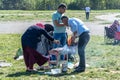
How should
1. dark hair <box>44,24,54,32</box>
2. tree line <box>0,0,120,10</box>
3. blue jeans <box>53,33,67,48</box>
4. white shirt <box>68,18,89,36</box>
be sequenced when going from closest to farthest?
white shirt <box>68,18,89,36</box>
blue jeans <box>53,33,67,48</box>
dark hair <box>44,24,54,32</box>
tree line <box>0,0,120,10</box>

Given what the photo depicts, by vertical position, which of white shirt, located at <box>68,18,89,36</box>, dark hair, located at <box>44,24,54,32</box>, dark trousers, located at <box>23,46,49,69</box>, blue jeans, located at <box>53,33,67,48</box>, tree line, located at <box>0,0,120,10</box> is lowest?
tree line, located at <box>0,0,120,10</box>

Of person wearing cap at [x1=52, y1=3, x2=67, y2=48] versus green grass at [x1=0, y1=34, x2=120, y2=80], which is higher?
person wearing cap at [x1=52, y1=3, x2=67, y2=48]

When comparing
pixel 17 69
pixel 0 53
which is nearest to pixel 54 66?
pixel 17 69

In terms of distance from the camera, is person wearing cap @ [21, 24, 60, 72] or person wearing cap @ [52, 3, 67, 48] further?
person wearing cap @ [52, 3, 67, 48]

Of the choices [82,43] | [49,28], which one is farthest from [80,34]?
[49,28]

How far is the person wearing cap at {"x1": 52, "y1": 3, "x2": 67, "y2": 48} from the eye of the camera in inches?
456

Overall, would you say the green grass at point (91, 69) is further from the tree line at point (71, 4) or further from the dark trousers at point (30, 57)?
the tree line at point (71, 4)

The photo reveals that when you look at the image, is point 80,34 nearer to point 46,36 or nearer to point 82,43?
point 82,43

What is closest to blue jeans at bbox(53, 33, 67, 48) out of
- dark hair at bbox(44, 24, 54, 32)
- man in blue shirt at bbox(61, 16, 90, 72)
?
dark hair at bbox(44, 24, 54, 32)

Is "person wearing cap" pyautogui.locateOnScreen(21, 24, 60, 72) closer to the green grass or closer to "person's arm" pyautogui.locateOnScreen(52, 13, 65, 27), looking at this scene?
the green grass

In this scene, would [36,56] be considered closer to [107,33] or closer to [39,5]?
[107,33]

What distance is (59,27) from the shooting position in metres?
11.8

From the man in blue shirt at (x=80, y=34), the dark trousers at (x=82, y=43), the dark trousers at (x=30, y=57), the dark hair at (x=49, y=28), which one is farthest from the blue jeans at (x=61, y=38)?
the dark trousers at (x=82, y=43)

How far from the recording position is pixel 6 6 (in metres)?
92.9
